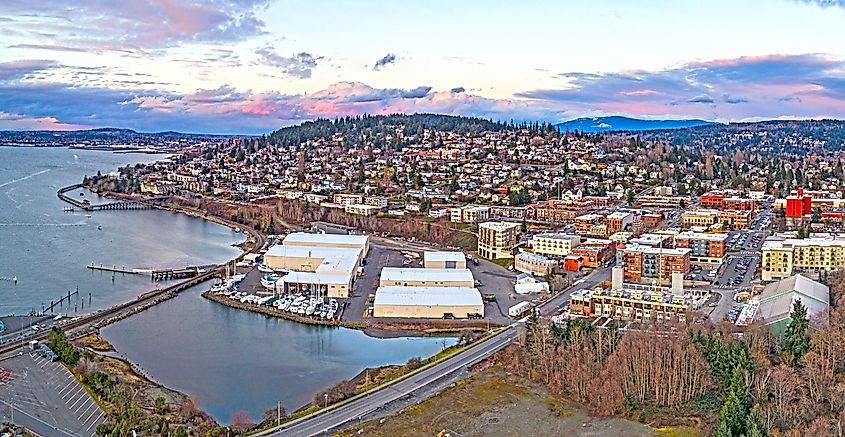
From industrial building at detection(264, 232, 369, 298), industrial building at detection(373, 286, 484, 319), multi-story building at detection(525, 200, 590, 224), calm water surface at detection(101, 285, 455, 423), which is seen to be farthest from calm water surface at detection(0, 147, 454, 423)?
multi-story building at detection(525, 200, 590, 224)

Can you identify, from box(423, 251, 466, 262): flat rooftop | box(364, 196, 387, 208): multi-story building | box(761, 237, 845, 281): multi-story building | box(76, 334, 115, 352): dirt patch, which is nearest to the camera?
box(76, 334, 115, 352): dirt patch

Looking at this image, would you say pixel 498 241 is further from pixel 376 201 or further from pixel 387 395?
pixel 387 395

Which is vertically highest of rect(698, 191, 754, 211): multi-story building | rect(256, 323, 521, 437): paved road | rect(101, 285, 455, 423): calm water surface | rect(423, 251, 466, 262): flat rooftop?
rect(698, 191, 754, 211): multi-story building

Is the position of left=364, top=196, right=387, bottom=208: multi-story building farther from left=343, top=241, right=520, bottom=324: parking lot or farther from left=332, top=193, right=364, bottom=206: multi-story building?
left=343, top=241, right=520, bottom=324: parking lot

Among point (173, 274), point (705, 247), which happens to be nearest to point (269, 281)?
point (173, 274)

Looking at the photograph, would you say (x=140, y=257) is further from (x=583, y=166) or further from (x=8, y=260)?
(x=583, y=166)
